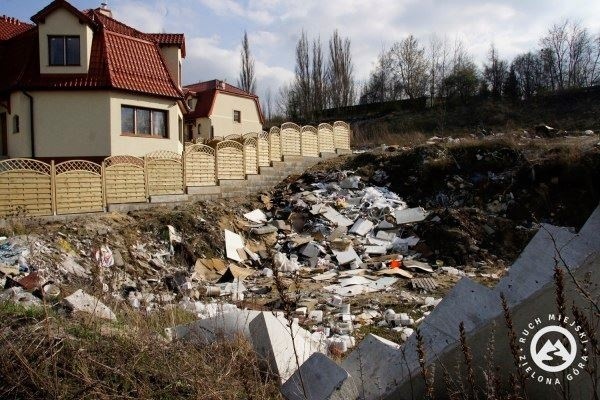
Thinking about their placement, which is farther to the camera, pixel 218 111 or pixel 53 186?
pixel 218 111

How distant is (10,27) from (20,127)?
21.8 feet

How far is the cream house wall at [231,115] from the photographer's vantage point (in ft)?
90.3

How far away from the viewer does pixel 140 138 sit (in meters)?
16.3

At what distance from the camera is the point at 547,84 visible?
3234 centimetres

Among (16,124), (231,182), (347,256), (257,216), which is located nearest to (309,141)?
(231,182)

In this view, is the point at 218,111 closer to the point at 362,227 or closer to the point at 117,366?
the point at 362,227

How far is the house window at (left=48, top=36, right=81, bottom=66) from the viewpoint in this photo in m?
15.5

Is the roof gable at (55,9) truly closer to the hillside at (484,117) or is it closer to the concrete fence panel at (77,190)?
the concrete fence panel at (77,190)

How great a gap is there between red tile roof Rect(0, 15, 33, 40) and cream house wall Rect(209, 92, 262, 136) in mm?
10376

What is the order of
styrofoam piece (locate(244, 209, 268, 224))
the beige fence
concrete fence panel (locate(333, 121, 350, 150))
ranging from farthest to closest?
concrete fence panel (locate(333, 121, 350, 150)), styrofoam piece (locate(244, 209, 268, 224)), the beige fence

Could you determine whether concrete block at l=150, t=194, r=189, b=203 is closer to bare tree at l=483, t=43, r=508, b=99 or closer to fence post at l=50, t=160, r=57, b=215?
fence post at l=50, t=160, r=57, b=215

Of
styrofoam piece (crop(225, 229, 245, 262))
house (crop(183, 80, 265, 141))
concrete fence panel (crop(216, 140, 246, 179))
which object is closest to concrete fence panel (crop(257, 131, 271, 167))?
concrete fence panel (crop(216, 140, 246, 179))

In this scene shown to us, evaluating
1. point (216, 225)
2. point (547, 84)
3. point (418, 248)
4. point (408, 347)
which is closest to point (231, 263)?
point (216, 225)

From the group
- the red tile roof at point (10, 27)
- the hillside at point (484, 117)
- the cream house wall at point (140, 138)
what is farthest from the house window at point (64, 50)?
the hillside at point (484, 117)
